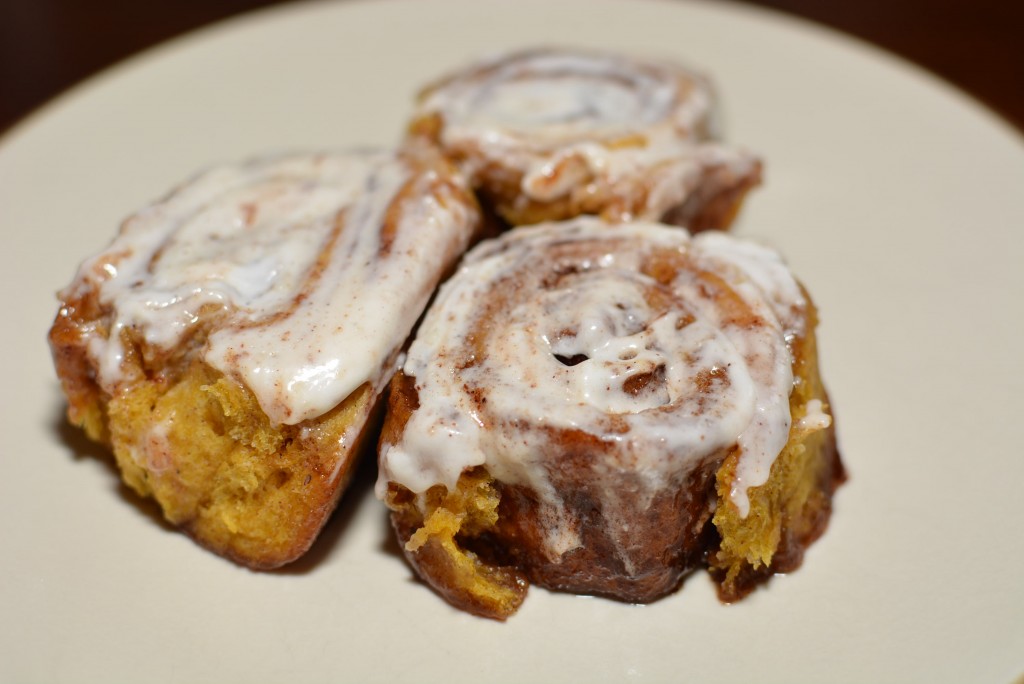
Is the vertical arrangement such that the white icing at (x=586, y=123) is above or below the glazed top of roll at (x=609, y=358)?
above

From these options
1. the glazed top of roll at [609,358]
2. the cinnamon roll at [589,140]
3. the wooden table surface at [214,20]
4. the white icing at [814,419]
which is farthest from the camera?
the wooden table surface at [214,20]

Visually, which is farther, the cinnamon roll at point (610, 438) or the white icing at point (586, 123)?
the white icing at point (586, 123)

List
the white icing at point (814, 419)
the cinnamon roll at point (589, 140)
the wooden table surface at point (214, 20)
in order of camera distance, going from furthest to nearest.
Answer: the wooden table surface at point (214, 20) → the cinnamon roll at point (589, 140) → the white icing at point (814, 419)

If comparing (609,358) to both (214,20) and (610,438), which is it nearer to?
(610,438)

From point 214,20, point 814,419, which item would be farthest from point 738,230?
point 214,20

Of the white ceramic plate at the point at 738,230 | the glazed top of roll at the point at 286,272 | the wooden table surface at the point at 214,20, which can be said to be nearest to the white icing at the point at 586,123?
the glazed top of roll at the point at 286,272

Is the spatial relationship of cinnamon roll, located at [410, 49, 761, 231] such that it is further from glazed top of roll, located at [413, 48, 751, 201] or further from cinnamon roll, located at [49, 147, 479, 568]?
cinnamon roll, located at [49, 147, 479, 568]

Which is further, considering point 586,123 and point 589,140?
point 586,123

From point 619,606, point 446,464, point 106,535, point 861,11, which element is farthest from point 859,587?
point 861,11

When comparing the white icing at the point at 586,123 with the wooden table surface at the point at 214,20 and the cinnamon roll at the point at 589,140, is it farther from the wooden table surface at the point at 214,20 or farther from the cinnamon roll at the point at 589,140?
the wooden table surface at the point at 214,20
